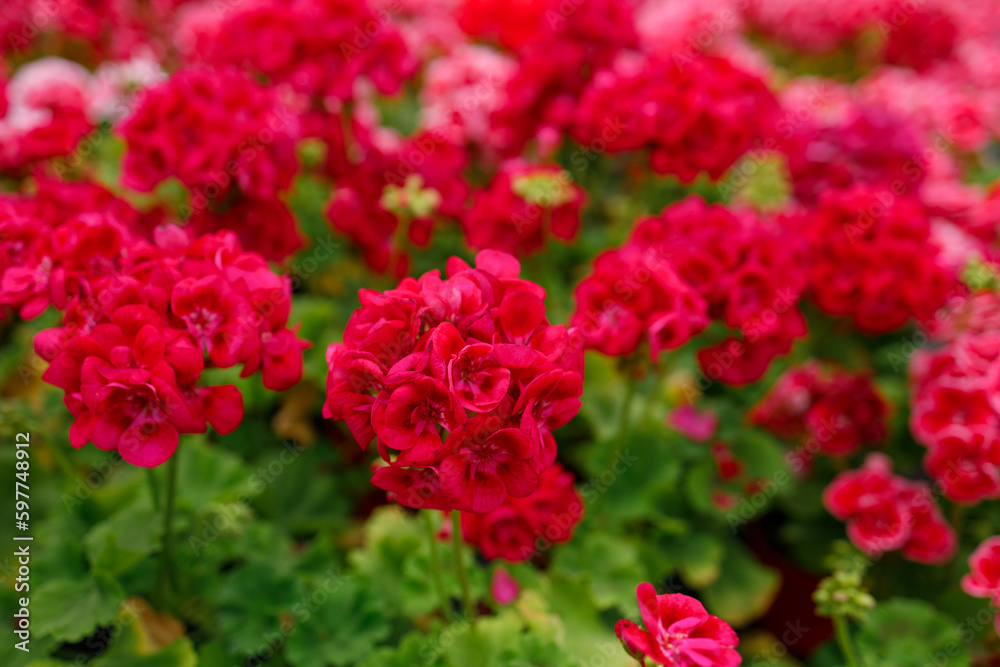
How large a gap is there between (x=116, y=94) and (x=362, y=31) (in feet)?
3.26

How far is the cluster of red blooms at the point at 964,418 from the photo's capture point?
157 cm

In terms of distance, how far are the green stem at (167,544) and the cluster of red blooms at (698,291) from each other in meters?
0.82

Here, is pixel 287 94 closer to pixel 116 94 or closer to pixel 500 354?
pixel 116 94

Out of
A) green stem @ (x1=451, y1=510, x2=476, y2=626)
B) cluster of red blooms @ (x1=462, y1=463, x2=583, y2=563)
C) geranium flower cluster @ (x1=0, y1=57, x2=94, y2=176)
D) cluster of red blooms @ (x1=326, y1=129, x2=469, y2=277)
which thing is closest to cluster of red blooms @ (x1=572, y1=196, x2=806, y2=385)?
cluster of red blooms @ (x1=462, y1=463, x2=583, y2=563)

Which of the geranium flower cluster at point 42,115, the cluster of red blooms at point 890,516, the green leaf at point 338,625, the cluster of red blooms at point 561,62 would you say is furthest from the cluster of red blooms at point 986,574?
the geranium flower cluster at point 42,115

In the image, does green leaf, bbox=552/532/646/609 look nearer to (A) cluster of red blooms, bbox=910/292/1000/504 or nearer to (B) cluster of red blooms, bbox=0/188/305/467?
(A) cluster of red blooms, bbox=910/292/1000/504

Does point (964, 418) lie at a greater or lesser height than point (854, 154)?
lesser

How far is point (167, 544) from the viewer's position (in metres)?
1.44

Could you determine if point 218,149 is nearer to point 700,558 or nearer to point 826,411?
point 700,558

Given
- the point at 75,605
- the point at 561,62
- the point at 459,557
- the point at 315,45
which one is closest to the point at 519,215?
the point at 561,62

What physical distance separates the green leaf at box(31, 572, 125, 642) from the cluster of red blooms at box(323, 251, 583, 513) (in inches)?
29.7

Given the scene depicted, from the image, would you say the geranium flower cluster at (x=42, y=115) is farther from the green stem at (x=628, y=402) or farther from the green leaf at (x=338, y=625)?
the green stem at (x=628, y=402)

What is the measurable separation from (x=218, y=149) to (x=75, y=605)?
0.98 meters

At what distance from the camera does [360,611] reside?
1534mm
